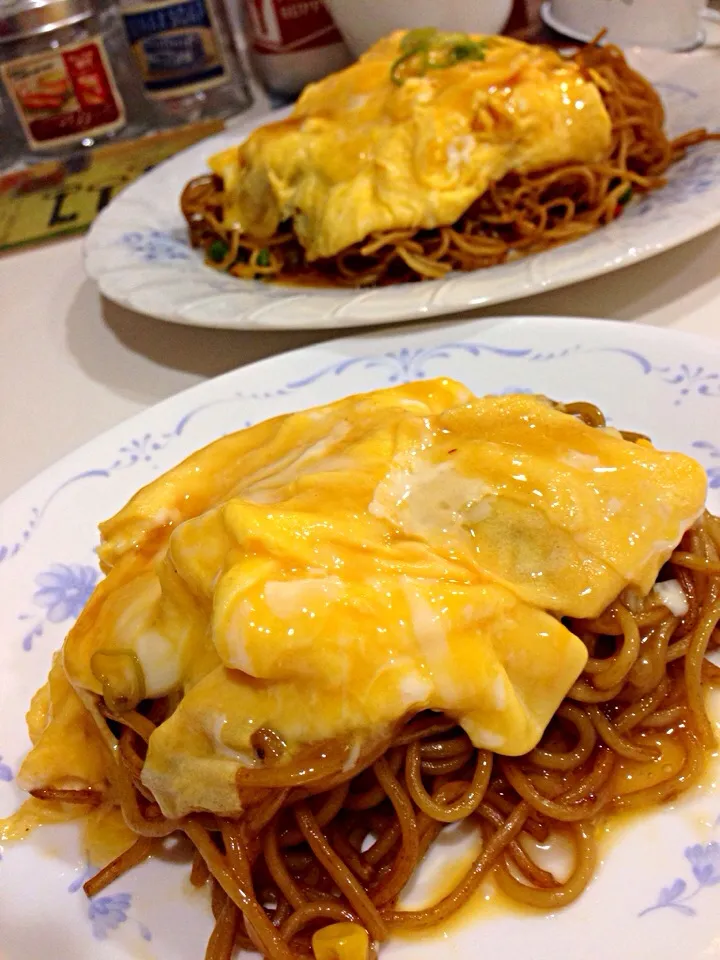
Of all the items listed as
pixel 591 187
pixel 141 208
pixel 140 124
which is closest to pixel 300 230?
pixel 141 208

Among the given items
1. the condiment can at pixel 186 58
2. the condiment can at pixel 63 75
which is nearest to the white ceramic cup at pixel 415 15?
the condiment can at pixel 186 58

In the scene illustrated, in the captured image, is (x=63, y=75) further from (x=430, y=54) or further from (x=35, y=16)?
(x=430, y=54)

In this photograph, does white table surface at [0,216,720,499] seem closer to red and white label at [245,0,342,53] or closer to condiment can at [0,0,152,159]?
condiment can at [0,0,152,159]

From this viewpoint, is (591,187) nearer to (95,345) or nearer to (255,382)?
(255,382)

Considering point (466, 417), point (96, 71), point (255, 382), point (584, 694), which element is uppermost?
point (96, 71)

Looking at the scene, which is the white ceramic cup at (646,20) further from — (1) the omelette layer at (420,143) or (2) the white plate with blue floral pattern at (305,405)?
(2) the white plate with blue floral pattern at (305,405)

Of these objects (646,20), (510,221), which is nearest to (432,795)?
(510,221)

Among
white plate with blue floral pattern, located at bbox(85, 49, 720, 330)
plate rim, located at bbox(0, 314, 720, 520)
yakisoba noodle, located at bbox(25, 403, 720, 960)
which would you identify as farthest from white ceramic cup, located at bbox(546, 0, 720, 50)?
yakisoba noodle, located at bbox(25, 403, 720, 960)
